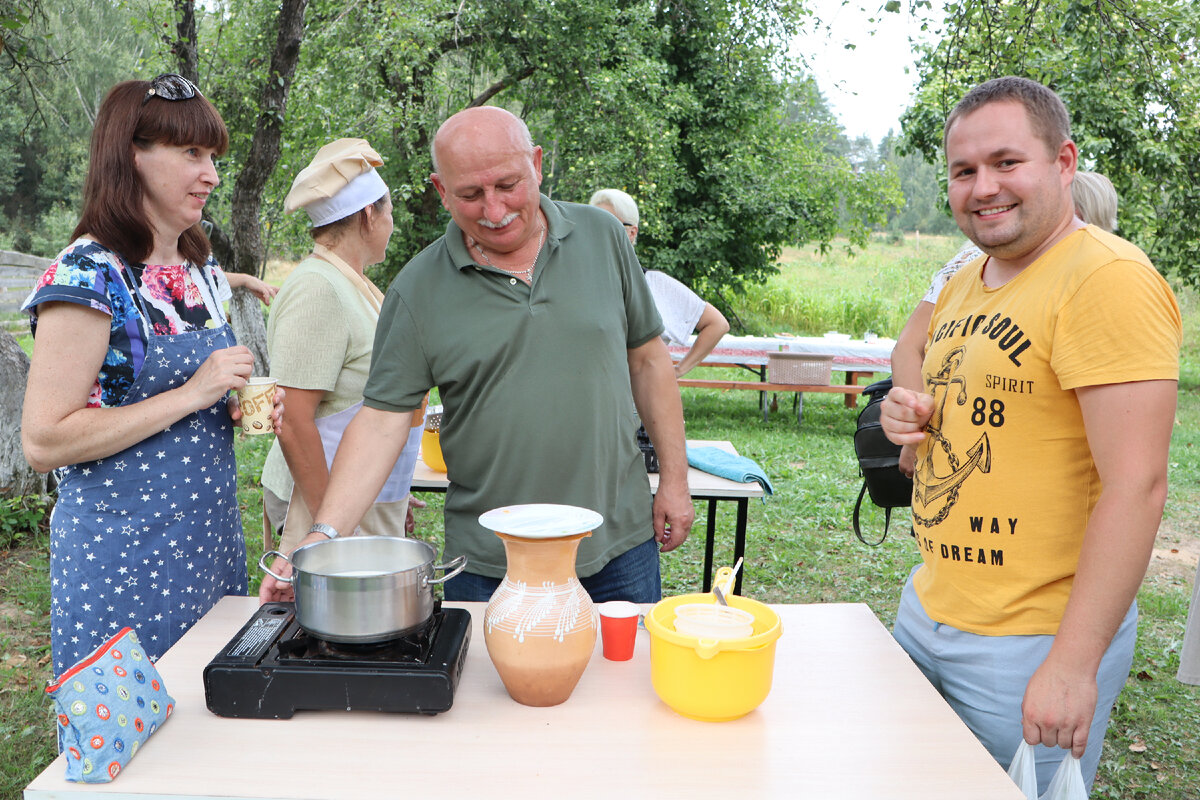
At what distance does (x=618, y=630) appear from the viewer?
171cm

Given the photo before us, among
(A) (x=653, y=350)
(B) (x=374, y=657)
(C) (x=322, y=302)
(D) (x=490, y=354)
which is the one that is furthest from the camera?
(C) (x=322, y=302)

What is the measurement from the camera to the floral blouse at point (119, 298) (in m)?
1.82

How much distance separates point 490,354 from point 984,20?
297 centimetres

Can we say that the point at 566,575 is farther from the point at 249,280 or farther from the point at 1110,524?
the point at 249,280

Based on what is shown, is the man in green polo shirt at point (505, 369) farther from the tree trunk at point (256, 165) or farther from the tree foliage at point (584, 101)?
the tree foliage at point (584, 101)

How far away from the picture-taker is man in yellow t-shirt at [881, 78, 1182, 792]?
4.64 ft

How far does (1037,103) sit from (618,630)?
1.22 meters

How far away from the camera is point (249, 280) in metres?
3.29

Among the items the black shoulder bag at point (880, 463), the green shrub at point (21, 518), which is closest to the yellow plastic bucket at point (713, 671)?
the black shoulder bag at point (880, 463)

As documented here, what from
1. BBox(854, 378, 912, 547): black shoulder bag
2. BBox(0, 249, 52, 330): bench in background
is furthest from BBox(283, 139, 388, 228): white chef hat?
BBox(0, 249, 52, 330): bench in background

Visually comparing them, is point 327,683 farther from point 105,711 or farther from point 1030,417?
point 1030,417

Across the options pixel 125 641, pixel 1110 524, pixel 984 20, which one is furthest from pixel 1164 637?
pixel 125 641

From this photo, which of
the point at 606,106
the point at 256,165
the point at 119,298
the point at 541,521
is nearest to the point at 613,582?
the point at 541,521

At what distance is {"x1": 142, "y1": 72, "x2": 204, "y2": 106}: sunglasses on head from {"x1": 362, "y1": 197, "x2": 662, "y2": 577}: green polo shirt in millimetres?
644
